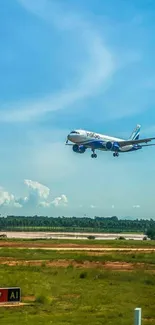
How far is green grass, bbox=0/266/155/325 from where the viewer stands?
22969mm

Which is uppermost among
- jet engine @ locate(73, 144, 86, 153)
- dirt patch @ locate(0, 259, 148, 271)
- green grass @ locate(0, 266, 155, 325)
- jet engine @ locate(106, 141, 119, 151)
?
jet engine @ locate(106, 141, 119, 151)

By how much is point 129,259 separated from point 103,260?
412 cm

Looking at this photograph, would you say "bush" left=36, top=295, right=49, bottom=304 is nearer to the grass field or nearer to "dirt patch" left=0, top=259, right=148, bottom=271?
the grass field

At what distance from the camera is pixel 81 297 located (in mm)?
29750

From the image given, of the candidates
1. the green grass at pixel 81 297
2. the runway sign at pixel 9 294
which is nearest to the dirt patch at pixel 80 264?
the green grass at pixel 81 297

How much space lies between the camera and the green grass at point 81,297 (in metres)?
23.0

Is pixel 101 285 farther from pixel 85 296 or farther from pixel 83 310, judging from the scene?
pixel 83 310

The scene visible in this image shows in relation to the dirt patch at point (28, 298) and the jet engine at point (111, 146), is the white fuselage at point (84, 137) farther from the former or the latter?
the dirt patch at point (28, 298)

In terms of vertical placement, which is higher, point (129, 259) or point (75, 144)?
point (75, 144)

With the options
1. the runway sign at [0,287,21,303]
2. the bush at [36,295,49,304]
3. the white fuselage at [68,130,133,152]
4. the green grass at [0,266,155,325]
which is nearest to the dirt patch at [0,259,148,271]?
the green grass at [0,266,155,325]

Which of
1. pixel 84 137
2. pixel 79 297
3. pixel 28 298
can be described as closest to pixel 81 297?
pixel 79 297

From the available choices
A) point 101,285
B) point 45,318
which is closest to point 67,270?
point 101,285

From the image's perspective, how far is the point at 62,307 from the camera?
26344 mm

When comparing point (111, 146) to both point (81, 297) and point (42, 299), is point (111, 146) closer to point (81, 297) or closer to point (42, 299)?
point (81, 297)
